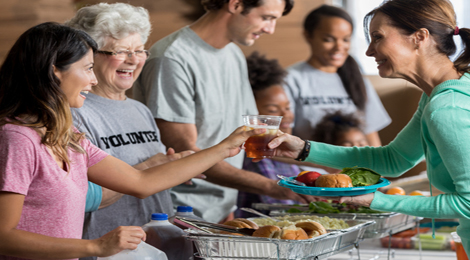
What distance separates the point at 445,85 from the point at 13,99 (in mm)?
1145

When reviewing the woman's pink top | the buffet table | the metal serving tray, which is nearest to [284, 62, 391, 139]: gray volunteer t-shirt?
the buffet table

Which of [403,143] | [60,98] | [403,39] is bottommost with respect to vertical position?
[403,143]

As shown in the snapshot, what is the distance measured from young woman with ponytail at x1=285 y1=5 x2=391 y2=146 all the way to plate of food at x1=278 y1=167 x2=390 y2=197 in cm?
198

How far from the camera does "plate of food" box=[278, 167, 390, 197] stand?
136 cm

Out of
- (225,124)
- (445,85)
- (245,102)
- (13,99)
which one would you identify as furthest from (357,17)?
(13,99)

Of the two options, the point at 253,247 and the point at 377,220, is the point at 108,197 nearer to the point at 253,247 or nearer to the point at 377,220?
the point at 253,247

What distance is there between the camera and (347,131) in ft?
11.0

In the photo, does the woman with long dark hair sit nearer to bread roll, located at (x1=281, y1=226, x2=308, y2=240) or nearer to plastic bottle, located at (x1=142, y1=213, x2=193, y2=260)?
plastic bottle, located at (x1=142, y1=213, x2=193, y2=260)

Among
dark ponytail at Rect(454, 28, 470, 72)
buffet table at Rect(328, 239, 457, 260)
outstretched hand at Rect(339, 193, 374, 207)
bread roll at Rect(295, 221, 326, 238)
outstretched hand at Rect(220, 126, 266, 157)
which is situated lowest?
buffet table at Rect(328, 239, 457, 260)

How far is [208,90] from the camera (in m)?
2.29

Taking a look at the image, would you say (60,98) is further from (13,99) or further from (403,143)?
(403,143)

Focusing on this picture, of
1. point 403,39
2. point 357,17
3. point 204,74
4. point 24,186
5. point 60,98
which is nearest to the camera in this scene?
point 24,186

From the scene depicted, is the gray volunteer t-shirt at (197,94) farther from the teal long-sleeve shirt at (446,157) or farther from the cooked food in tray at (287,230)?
the teal long-sleeve shirt at (446,157)

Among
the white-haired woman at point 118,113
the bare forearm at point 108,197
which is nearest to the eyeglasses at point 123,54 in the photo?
the white-haired woman at point 118,113
